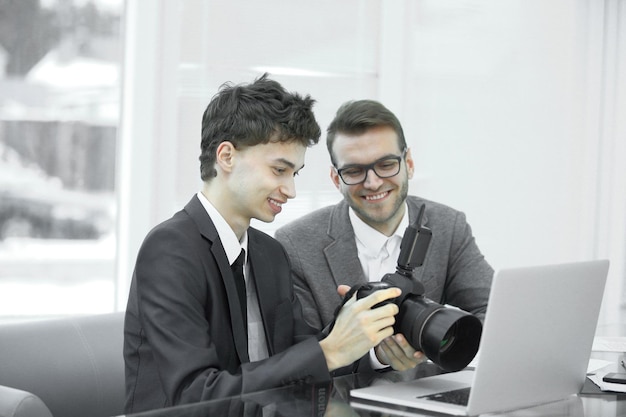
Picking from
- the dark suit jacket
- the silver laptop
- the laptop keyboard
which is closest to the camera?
the silver laptop

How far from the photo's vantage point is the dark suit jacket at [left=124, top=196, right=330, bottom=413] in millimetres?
1619

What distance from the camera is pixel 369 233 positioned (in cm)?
240

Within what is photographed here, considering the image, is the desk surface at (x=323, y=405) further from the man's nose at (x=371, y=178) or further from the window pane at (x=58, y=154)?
the window pane at (x=58, y=154)

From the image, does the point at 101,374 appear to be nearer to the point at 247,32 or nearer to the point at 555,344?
the point at 555,344

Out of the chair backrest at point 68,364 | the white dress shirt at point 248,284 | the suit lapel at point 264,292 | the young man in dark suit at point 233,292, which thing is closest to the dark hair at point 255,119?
the young man in dark suit at point 233,292

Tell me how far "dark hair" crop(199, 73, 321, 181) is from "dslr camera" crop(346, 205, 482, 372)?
1.29ft

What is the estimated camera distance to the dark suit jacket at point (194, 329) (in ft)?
5.31

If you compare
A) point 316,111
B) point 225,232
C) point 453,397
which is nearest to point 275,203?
point 225,232

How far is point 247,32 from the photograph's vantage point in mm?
3516

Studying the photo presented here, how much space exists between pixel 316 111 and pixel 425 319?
2.28 metres

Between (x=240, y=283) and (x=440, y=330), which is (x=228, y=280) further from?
(x=440, y=330)

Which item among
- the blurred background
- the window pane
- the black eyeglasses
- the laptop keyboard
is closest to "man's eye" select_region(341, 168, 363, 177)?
the black eyeglasses

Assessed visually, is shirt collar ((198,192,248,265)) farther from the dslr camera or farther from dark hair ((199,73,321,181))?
the dslr camera

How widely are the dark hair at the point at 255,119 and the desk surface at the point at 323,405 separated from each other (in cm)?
54
